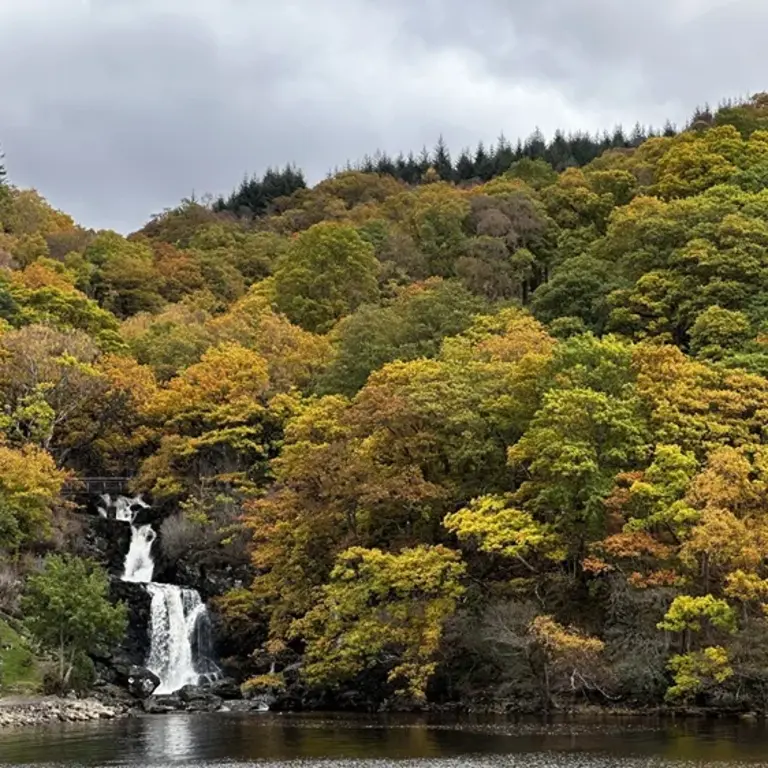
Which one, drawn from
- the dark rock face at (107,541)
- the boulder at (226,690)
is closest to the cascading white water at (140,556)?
the dark rock face at (107,541)

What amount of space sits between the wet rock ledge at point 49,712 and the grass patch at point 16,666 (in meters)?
1.68

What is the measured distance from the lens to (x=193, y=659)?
59.9 meters

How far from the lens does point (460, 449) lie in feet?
179

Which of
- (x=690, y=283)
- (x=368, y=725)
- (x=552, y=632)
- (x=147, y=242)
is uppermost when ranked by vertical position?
(x=147, y=242)

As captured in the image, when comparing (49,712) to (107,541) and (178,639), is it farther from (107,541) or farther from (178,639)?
(107,541)

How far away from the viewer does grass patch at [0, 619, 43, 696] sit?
5162cm

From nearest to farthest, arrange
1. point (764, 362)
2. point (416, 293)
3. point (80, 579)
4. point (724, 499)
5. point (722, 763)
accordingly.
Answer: point (722, 763), point (724, 499), point (80, 579), point (764, 362), point (416, 293)

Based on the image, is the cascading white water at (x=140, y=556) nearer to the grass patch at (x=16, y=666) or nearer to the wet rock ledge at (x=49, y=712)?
the grass patch at (x=16, y=666)

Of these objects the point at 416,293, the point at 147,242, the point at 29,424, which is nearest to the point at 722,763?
the point at 29,424

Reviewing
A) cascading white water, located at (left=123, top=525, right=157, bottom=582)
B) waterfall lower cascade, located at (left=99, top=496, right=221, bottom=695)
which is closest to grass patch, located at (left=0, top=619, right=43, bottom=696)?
waterfall lower cascade, located at (left=99, top=496, right=221, bottom=695)

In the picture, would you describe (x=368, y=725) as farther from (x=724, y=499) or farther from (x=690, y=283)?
A: (x=690, y=283)

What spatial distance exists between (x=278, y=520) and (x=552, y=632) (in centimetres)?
1876

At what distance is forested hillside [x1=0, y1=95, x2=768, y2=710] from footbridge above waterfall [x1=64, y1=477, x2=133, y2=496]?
2.40 metres

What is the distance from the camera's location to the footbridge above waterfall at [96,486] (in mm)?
71312
